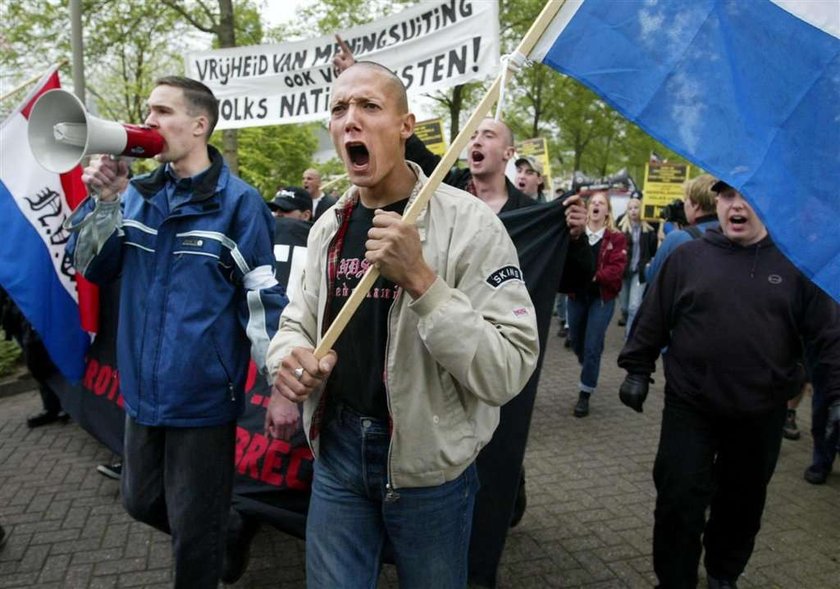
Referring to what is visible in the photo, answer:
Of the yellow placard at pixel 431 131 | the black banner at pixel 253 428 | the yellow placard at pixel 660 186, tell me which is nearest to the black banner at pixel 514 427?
the black banner at pixel 253 428

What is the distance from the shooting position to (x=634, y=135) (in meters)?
27.9

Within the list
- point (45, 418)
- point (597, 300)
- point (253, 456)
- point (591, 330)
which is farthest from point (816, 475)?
point (45, 418)

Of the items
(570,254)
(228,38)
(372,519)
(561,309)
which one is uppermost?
(228,38)

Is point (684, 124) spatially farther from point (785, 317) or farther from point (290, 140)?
point (290, 140)

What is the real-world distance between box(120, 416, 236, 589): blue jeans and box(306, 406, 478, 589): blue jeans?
0.73 m

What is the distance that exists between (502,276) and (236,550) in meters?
2.34

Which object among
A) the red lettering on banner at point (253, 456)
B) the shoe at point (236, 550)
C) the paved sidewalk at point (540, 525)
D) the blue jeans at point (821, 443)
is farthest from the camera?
the blue jeans at point (821, 443)

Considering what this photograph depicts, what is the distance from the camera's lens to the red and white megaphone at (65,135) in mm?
2488

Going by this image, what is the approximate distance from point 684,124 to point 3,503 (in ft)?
15.1

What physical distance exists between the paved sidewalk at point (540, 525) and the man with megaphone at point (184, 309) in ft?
3.21

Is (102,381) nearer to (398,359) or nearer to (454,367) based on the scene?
(398,359)

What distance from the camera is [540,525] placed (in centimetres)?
403

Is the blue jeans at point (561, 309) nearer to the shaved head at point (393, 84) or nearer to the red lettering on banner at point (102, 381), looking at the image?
the red lettering on banner at point (102, 381)

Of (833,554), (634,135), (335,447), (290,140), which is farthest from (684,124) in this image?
(634,135)
